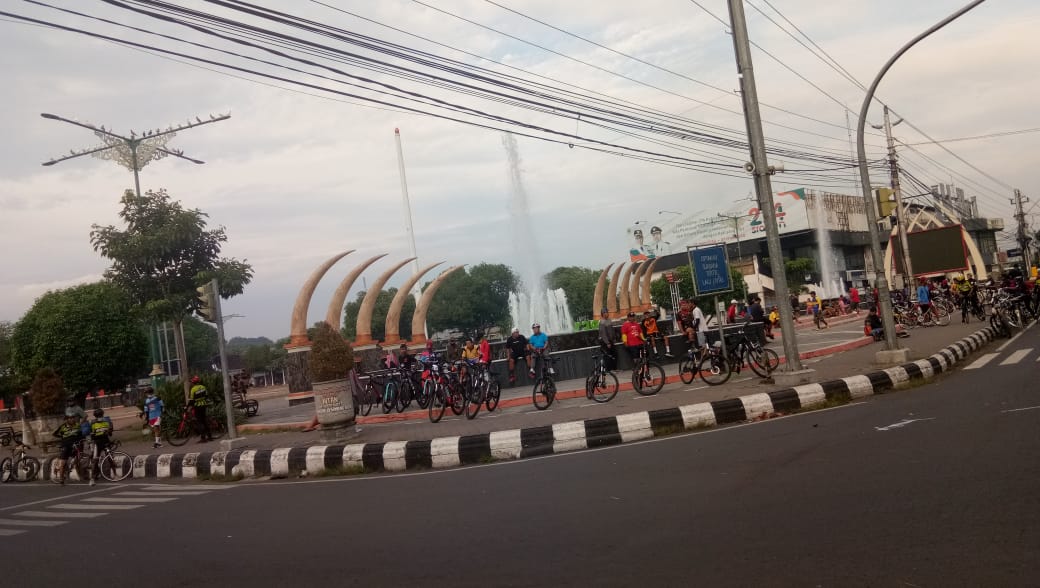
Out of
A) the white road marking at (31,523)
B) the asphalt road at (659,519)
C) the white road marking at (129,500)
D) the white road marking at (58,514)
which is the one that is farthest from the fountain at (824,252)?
the white road marking at (31,523)

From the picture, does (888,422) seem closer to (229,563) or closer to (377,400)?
(229,563)

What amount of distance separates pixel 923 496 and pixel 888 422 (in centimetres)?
390

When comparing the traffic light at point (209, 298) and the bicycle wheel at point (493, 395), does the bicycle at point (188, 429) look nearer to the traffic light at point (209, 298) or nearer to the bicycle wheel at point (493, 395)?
the traffic light at point (209, 298)

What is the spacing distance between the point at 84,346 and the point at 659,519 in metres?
34.0

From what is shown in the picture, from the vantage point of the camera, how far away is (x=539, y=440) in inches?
425

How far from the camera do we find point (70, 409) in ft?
57.3

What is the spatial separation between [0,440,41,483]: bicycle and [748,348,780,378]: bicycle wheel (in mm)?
15934

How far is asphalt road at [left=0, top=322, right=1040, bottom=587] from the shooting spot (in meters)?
4.48

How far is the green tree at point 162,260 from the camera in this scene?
20031 millimetres

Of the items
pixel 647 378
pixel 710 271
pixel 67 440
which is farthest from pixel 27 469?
pixel 710 271

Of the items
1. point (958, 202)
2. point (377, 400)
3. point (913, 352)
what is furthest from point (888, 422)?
point (958, 202)

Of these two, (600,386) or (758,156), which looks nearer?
(758,156)

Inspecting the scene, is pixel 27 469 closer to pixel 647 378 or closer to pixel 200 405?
pixel 200 405

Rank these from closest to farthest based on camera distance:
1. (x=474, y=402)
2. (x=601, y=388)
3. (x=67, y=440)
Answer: (x=67, y=440), (x=601, y=388), (x=474, y=402)
